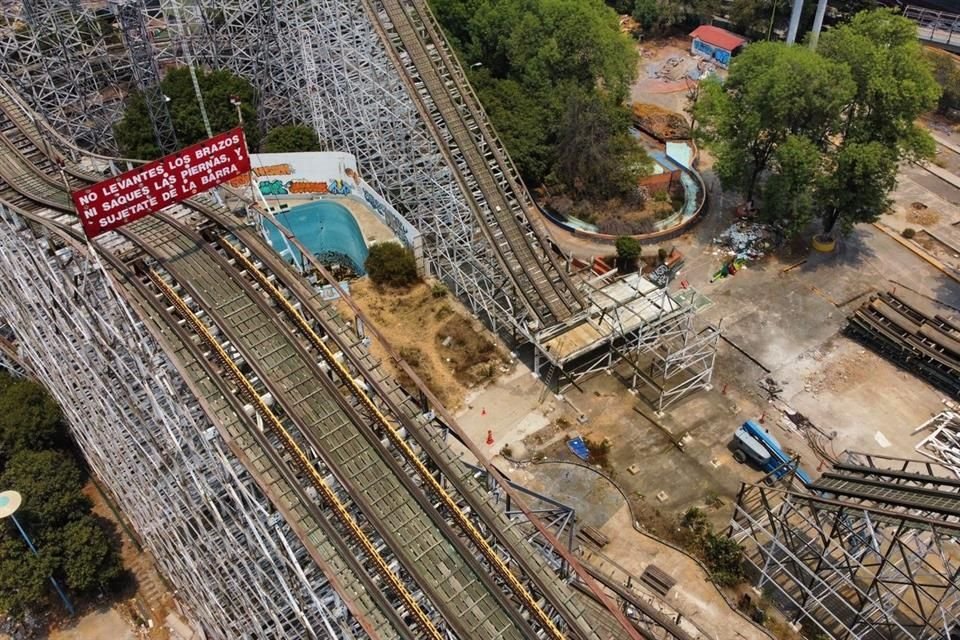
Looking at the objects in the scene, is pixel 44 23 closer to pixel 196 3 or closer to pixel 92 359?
pixel 196 3

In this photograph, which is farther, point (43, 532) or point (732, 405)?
point (732, 405)

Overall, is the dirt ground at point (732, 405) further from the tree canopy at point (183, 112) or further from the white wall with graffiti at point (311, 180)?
the tree canopy at point (183, 112)

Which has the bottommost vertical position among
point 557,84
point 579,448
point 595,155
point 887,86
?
point 579,448

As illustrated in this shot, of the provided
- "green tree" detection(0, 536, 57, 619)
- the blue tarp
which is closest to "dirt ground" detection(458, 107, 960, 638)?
the blue tarp

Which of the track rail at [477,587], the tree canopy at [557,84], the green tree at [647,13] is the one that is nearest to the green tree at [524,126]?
the tree canopy at [557,84]

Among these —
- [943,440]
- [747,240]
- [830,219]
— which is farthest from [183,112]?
[943,440]

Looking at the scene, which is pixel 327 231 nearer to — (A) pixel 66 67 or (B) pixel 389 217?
(B) pixel 389 217
